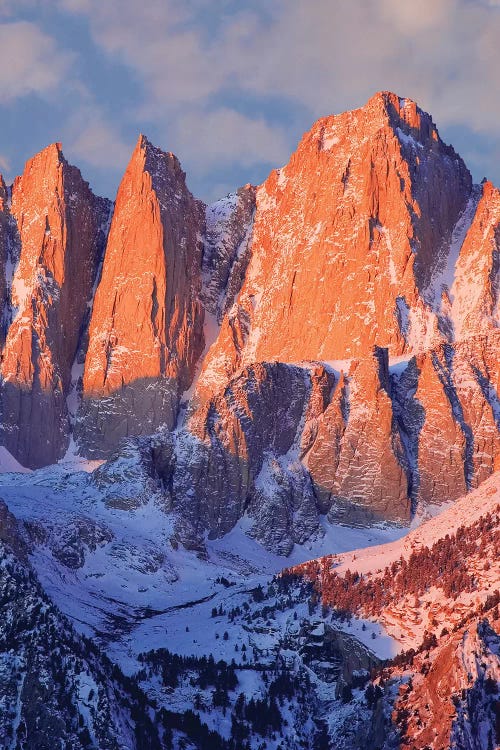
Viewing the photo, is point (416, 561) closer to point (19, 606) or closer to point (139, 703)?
point (139, 703)

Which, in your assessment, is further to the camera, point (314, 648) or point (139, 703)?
point (314, 648)

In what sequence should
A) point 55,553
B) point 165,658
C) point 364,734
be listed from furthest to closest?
1. point 55,553
2. point 165,658
3. point 364,734

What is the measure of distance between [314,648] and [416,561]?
9.86 metres

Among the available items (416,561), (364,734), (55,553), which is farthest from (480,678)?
(55,553)

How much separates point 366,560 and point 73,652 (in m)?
35.4

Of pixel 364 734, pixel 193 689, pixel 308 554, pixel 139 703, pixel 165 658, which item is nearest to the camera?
pixel 364 734

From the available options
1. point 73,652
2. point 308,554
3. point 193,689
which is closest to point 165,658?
point 193,689

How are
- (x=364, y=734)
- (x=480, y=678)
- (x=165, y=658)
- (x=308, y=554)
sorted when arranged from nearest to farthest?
(x=480, y=678)
(x=364, y=734)
(x=165, y=658)
(x=308, y=554)

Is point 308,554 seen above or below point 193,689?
above

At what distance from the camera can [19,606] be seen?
350 ft

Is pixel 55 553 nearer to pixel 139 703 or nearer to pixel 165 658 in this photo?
pixel 165 658

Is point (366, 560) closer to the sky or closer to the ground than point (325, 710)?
closer to the sky

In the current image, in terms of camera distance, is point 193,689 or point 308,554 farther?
point 308,554

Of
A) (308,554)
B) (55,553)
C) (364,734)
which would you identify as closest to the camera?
(364,734)
